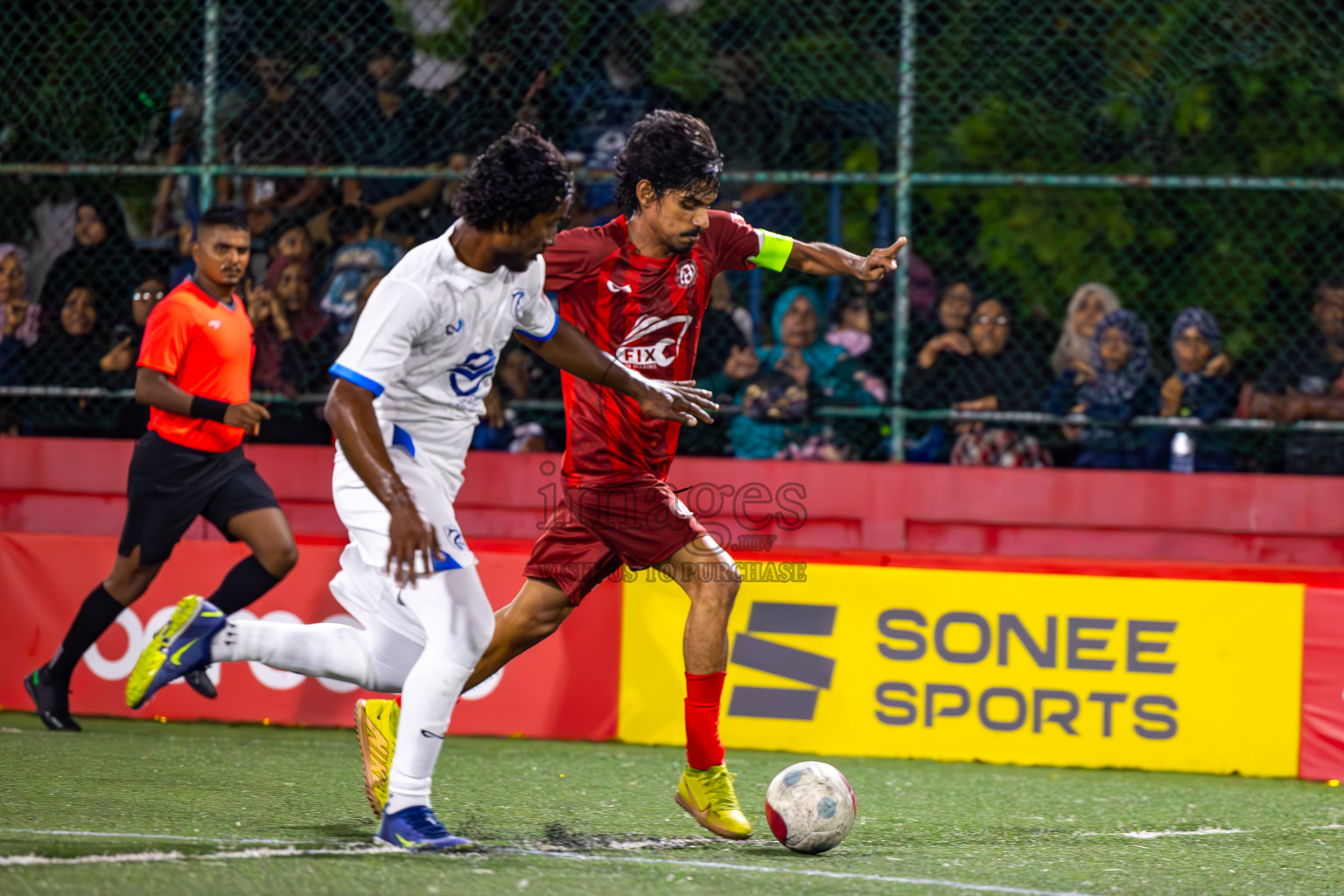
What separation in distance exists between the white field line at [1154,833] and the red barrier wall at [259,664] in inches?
103

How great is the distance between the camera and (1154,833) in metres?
5.05

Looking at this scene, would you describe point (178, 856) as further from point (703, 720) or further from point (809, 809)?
point (809, 809)

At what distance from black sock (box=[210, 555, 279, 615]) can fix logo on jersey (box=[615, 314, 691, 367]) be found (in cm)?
245

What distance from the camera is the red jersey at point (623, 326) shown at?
16.1 feet

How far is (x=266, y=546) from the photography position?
21.6ft

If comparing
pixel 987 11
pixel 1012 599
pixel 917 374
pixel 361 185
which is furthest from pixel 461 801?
pixel 987 11

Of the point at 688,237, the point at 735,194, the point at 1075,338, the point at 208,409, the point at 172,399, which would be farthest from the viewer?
the point at 735,194

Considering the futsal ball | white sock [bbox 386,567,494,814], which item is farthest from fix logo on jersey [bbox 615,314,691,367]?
the futsal ball

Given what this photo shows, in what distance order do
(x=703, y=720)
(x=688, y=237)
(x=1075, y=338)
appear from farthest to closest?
(x=1075, y=338) < (x=688, y=237) < (x=703, y=720)

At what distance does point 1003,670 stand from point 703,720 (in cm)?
242

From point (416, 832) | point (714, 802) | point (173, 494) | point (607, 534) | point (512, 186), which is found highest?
point (512, 186)

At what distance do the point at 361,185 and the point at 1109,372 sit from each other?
411 centimetres

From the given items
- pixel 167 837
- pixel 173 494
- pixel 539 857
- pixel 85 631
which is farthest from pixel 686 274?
pixel 85 631

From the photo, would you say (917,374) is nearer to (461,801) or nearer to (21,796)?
(461,801)
